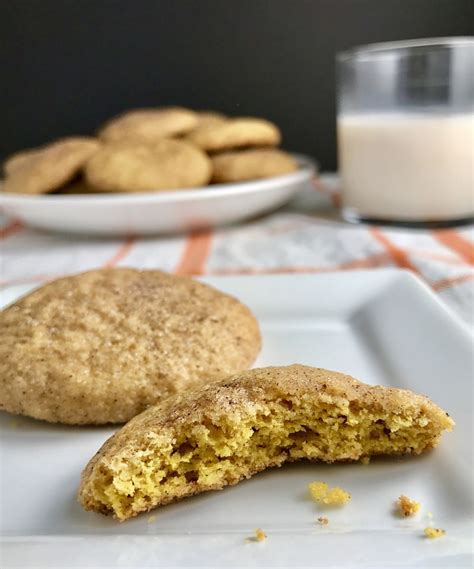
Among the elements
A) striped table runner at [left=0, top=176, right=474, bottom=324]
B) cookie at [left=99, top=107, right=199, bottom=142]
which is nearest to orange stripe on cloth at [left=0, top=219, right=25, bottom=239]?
striped table runner at [left=0, top=176, right=474, bottom=324]

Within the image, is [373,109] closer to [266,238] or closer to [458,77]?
Answer: [458,77]

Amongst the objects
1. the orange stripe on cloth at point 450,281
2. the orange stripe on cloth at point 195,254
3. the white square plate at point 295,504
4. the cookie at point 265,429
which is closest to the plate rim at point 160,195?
the orange stripe on cloth at point 195,254

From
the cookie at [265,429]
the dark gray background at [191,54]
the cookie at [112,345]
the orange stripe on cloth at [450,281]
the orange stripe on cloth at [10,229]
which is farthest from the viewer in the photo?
the dark gray background at [191,54]

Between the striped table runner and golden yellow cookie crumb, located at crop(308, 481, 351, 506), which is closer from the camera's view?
golden yellow cookie crumb, located at crop(308, 481, 351, 506)

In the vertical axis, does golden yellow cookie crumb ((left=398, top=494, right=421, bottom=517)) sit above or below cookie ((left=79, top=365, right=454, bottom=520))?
below

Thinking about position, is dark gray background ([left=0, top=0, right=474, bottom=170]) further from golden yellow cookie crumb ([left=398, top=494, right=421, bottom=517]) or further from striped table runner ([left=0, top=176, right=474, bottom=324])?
golden yellow cookie crumb ([left=398, top=494, right=421, bottom=517])

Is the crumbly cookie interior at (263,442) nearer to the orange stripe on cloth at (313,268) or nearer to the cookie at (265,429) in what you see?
the cookie at (265,429)

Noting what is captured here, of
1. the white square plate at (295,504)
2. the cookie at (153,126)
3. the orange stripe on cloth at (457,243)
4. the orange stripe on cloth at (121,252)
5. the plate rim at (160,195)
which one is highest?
the cookie at (153,126)

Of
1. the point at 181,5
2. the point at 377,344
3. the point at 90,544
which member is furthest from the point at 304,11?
the point at 90,544
